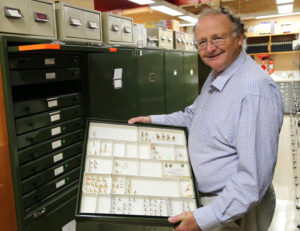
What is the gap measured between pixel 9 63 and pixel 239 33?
1.21 meters

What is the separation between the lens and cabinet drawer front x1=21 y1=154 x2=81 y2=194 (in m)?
1.82

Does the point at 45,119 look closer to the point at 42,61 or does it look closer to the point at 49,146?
the point at 49,146

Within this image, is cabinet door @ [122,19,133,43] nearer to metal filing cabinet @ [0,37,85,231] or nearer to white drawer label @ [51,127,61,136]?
metal filing cabinet @ [0,37,85,231]

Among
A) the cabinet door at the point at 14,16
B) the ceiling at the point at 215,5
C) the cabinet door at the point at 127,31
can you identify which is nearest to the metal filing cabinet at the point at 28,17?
the cabinet door at the point at 14,16

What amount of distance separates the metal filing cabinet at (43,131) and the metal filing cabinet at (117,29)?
475 millimetres

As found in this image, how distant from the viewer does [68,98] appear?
7.10 ft

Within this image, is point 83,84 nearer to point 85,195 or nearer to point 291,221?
point 85,195

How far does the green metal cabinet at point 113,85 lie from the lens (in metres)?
2.36

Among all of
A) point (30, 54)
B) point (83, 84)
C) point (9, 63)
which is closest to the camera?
point (9, 63)

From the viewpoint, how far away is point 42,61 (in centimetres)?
185

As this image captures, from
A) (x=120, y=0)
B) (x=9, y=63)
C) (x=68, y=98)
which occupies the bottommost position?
(x=68, y=98)

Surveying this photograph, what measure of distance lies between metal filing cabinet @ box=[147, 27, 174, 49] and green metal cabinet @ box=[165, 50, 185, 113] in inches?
6.6

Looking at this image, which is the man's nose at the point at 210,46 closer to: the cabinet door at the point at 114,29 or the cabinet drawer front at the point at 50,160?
the cabinet drawer front at the point at 50,160

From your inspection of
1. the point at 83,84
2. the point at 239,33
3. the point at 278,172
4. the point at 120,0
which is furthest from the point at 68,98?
the point at 120,0
